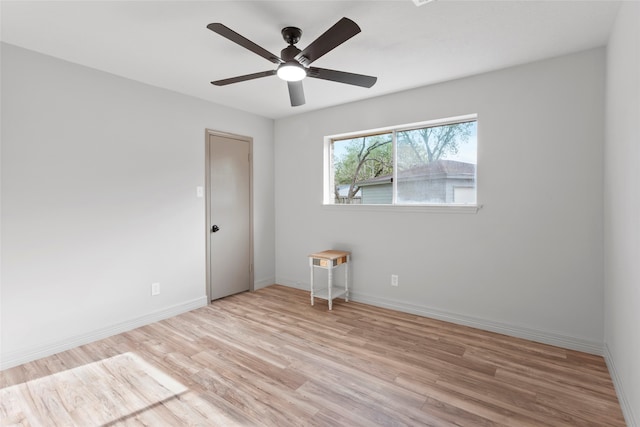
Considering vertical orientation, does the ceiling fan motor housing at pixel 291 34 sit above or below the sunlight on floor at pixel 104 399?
above

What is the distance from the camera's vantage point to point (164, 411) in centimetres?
190

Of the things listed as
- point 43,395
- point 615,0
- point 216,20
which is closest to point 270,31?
point 216,20

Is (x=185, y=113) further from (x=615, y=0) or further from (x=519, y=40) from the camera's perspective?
(x=615, y=0)

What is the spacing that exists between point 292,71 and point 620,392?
9.83 feet

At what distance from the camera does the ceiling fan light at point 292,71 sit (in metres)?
2.12

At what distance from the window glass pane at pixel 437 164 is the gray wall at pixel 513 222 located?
18 centimetres

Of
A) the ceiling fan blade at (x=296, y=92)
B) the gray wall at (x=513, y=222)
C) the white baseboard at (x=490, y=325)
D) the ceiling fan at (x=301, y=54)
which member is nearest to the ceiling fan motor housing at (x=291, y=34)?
the ceiling fan at (x=301, y=54)

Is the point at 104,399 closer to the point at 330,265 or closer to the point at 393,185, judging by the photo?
the point at 330,265

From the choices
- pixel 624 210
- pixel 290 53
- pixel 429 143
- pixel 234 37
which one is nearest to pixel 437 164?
pixel 429 143

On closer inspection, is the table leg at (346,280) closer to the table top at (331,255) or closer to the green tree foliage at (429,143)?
the table top at (331,255)

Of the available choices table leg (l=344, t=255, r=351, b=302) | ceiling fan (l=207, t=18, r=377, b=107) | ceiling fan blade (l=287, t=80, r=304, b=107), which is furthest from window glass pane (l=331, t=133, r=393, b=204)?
ceiling fan (l=207, t=18, r=377, b=107)

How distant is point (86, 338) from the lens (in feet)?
9.12

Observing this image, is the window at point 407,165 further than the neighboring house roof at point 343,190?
No

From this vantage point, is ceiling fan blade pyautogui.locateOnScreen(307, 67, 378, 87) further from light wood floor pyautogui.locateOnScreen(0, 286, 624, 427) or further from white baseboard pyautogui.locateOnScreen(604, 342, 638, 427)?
white baseboard pyautogui.locateOnScreen(604, 342, 638, 427)
